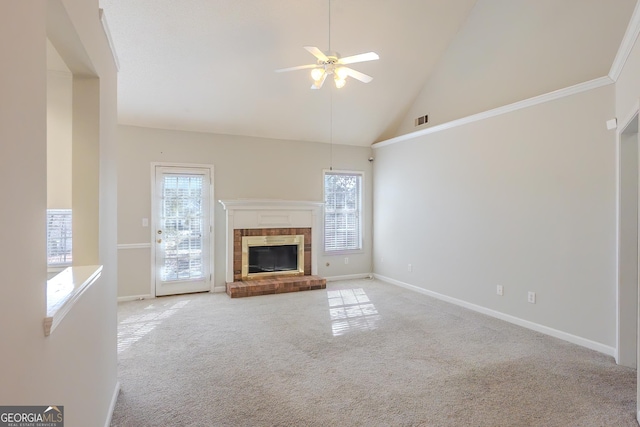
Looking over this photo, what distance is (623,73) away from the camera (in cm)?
293

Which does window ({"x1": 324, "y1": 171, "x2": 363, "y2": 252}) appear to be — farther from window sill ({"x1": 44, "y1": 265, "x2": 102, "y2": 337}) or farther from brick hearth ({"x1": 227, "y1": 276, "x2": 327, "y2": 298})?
window sill ({"x1": 44, "y1": 265, "x2": 102, "y2": 337})

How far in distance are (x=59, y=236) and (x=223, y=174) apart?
97.1 inches

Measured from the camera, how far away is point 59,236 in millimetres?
4148

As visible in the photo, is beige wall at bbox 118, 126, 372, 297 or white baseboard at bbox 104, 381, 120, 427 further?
beige wall at bbox 118, 126, 372, 297

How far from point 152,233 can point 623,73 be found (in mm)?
6062

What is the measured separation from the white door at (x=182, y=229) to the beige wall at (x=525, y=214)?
3530mm

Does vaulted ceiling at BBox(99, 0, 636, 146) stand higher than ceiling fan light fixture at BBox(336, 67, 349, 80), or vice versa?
vaulted ceiling at BBox(99, 0, 636, 146)

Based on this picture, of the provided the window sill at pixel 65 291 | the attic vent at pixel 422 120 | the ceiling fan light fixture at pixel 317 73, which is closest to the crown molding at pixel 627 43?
the ceiling fan light fixture at pixel 317 73

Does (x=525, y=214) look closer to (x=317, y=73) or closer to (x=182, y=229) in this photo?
(x=317, y=73)

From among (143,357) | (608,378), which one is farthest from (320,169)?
(608,378)

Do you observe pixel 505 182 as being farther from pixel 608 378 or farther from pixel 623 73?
pixel 608 378

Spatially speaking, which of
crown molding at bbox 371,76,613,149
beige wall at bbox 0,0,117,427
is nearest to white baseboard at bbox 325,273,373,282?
crown molding at bbox 371,76,613,149

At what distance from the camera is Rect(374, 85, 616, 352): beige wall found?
11.1 feet

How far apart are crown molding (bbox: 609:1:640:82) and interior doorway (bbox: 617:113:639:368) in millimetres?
571
